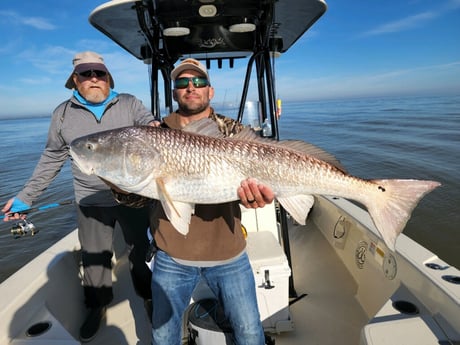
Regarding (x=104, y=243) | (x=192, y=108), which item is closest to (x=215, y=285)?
(x=192, y=108)

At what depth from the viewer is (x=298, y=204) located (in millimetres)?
2418

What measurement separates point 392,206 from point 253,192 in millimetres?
1104

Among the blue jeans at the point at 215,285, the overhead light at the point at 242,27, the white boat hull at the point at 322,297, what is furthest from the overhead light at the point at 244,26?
the blue jeans at the point at 215,285

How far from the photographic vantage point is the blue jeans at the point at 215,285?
7.89 feet

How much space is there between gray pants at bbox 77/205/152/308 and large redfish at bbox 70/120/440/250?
4.11 feet

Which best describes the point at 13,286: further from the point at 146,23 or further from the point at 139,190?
the point at 146,23

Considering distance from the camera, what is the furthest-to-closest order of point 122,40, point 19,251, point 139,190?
point 19,251
point 122,40
point 139,190

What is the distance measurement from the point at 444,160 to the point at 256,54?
14.2 m

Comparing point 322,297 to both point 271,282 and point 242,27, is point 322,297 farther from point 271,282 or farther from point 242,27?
point 242,27

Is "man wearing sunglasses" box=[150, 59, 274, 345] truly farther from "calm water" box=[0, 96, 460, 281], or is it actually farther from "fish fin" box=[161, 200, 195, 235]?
"calm water" box=[0, 96, 460, 281]

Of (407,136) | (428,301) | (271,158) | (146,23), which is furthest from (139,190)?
(407,136)

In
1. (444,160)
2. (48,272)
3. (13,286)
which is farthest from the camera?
(444,160)

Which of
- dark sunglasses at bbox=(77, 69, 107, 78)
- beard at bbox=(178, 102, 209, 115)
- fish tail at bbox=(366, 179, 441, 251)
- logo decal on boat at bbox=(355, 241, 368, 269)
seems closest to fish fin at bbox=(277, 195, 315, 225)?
fish tail at bbox=(366, 179, 441, 251)

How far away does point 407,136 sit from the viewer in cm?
2109
